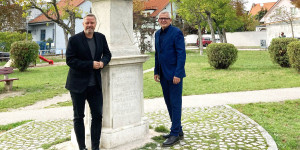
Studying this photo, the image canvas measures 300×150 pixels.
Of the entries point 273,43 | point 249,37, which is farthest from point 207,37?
point 273,43

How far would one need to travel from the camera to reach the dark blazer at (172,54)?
15.0 ft

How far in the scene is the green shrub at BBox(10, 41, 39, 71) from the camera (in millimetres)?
19328

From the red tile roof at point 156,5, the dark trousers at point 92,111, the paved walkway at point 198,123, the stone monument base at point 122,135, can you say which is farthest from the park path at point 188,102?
the red tile roof at point 156,5

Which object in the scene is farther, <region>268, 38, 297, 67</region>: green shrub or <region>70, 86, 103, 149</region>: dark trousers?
<region>268, 38, 297, 67</region>: green shrub

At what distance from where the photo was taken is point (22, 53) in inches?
764

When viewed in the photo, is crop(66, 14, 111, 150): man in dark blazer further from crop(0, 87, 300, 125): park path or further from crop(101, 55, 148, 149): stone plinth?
crop(0, 87, 300, 125): park path

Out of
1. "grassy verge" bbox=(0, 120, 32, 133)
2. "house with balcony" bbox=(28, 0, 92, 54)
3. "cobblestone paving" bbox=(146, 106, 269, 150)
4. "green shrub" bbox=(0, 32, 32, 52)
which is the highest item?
"house with balcony" bbox=(28, 0, 92, 54)

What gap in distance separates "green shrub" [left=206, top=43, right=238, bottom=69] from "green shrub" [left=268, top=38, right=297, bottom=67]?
1.94 m

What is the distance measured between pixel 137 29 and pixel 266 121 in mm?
30953

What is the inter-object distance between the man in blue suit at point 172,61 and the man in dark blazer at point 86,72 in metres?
0.95

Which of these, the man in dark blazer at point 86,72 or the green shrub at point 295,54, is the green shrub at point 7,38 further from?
the man in dark blazer at point 86,72

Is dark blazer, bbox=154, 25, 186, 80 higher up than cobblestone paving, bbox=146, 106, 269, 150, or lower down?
higher up

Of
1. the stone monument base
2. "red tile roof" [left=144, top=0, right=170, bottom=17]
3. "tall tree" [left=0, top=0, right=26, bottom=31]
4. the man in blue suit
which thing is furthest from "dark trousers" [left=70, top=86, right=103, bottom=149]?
"red tile roof" [left=144, top=0, right=170, bottom=17]

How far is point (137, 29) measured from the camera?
36.0 m
